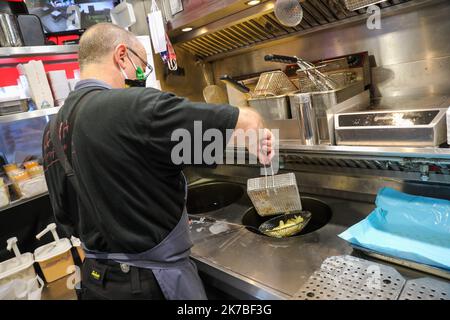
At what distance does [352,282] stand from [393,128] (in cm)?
53

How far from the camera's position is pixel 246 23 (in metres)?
1.69

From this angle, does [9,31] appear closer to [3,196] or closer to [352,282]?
[3,196]

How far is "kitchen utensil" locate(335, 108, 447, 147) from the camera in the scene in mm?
976

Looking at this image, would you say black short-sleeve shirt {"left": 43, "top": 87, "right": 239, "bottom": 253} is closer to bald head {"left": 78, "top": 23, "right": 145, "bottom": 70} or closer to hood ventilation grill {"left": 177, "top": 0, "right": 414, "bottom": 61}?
bald head {"left": 78, "top": 23, "right": 145, "bottom": 70}

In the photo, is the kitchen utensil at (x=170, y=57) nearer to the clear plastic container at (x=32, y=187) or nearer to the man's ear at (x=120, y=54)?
the man's ear at (x=120, y=54)

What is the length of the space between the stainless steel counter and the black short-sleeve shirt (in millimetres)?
307

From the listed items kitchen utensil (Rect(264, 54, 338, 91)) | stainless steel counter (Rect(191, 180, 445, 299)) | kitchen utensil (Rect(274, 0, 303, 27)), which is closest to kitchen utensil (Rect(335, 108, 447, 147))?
kitchen utensil (Rect(264, 54, 338, 91))

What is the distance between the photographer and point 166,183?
1.06 m

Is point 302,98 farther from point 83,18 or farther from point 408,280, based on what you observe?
point 83,18

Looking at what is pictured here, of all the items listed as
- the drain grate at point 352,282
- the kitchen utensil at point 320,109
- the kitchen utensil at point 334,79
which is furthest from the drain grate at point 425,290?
the kitchen utensil at point 334,79

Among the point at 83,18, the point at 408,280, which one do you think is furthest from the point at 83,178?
the point at 83,18

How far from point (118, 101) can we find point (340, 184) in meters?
1.18

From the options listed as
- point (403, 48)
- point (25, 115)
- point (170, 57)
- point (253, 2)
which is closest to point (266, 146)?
point (253, 2)
